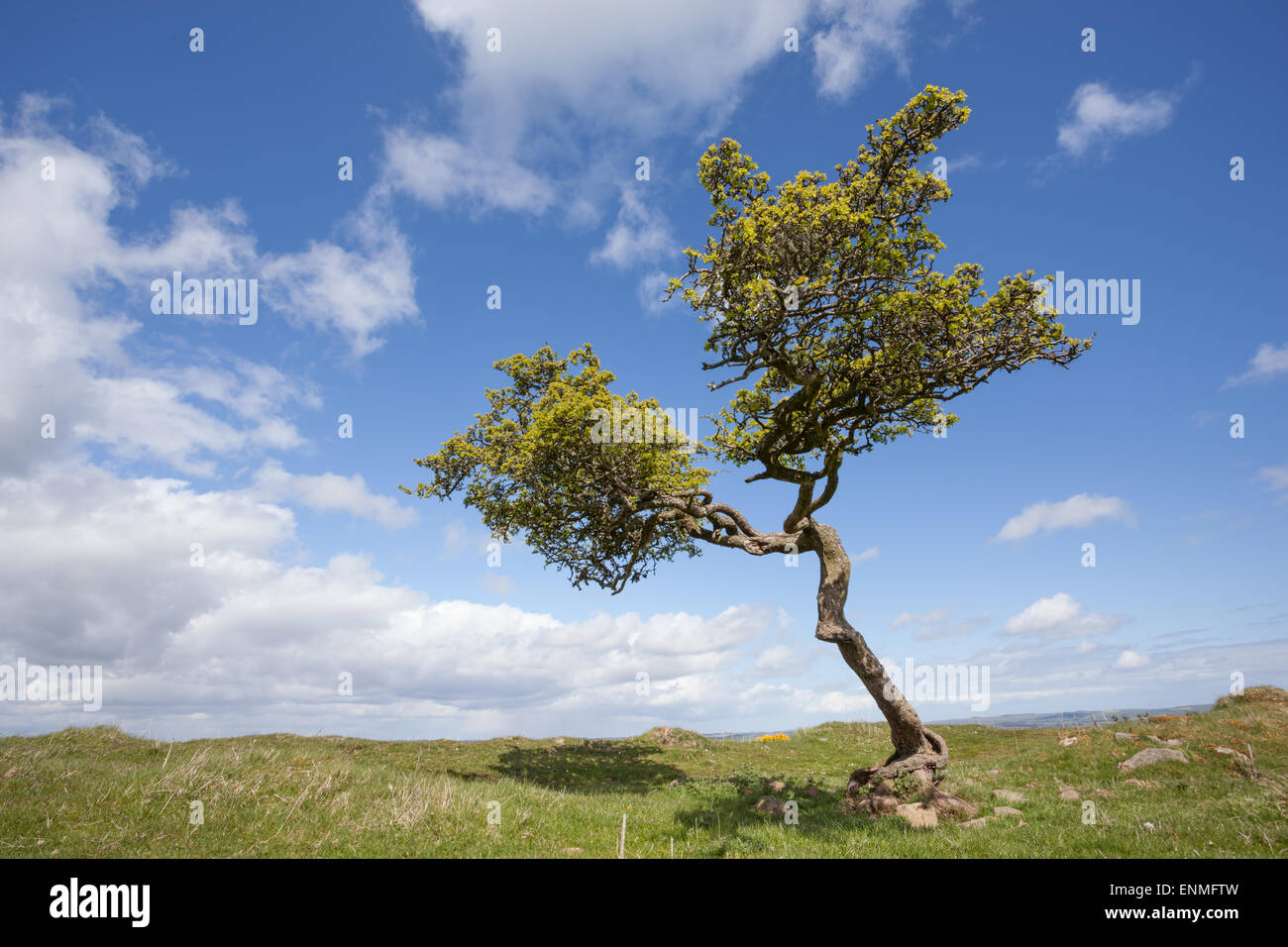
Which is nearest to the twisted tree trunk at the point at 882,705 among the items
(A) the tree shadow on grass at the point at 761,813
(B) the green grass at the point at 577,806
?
(B) the green grass at the point at 577,806

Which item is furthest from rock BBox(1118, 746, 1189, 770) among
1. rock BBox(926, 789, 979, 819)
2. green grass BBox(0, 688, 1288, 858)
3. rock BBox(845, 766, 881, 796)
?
rock BBox(845, 766, 881, 796)

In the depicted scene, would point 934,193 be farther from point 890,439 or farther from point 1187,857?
point 1187,857

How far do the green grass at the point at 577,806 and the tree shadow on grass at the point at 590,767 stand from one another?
0.79ft

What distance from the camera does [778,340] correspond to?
679 inches

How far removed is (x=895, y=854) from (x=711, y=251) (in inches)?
533

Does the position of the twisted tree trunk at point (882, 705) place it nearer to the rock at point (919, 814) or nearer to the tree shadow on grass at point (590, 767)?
the rock at point (919, 814)

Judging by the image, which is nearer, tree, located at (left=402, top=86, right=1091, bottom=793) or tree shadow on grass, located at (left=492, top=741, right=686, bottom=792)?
tree, located at (left=402, top=86, right=1091, bottom=793)

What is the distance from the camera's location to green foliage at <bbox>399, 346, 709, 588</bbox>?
19.5 m

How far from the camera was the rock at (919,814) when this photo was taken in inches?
573

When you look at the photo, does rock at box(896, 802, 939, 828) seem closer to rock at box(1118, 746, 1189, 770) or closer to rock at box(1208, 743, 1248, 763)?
rock at box(1118, 746, 1189, 770)

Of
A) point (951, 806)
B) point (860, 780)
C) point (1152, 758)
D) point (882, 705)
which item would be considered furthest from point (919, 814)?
point (1152, 758)

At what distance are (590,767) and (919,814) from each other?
47.4 ft

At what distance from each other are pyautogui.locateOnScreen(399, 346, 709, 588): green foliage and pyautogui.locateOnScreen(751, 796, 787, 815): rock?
886cm
